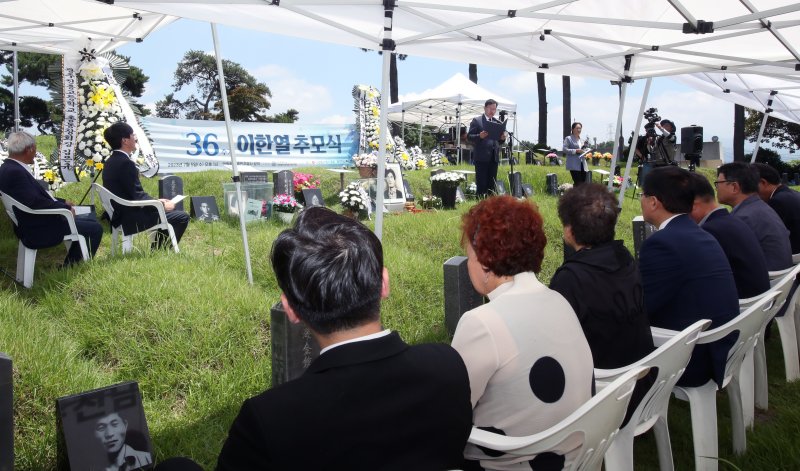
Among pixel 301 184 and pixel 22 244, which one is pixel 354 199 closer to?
pixel 301 184

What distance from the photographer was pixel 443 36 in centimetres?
549

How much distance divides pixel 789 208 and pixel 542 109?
77.4 ft


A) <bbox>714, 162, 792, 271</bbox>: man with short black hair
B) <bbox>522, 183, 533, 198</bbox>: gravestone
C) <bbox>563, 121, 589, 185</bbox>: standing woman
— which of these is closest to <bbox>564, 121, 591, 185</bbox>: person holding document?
<bbox>563, 121, 589, 185</bbox>: standing woman

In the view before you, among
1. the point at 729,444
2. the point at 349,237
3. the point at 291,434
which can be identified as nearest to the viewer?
the point at 291,434

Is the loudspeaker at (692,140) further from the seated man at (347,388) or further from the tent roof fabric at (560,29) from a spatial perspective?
the seated man at (347,388)

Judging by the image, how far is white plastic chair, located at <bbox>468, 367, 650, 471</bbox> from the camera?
1599 millimetres

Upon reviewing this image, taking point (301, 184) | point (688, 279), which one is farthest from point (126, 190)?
point (301, 184)

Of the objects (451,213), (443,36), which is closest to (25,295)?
(443,36)

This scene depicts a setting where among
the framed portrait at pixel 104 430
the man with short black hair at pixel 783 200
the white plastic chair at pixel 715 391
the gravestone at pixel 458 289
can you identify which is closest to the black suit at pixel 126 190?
the gravestone at pixel 458 289

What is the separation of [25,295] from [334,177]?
28.0 ft

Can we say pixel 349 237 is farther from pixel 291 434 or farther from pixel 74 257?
pixel 74 257

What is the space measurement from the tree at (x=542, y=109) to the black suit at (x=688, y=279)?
83.3ft

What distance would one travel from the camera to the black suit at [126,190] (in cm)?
545

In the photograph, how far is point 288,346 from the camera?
2656 millimetres
